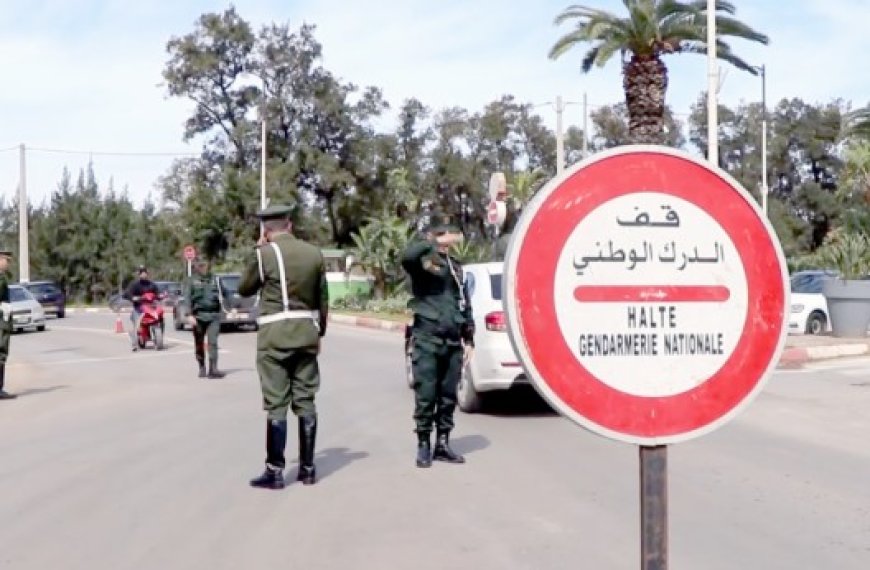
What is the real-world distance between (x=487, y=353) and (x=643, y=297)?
9176 millimetres

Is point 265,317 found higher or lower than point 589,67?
lower

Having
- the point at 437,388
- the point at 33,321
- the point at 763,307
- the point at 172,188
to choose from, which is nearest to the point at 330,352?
the point at 437,388

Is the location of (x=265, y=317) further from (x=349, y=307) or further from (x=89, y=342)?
(x=349, y=307)

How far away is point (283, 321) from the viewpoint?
7.68 m

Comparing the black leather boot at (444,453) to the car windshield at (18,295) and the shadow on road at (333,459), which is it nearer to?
the shadow on road at (333,459)

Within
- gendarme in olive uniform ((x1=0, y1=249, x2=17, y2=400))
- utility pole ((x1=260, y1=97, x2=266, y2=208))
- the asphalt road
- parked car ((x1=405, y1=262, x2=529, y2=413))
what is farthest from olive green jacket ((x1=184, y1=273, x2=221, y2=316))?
utility pole ((x1=260, y1=97, x2=266, y2=208))

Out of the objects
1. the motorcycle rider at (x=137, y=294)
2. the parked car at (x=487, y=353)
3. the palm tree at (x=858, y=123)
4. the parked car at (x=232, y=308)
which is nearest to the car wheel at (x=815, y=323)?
the palm tree at (x=858, y=123)

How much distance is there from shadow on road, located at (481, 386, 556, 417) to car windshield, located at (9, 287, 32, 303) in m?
23.7

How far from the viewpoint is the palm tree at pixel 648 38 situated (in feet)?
89.7

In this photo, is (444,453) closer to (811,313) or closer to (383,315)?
(811,313)

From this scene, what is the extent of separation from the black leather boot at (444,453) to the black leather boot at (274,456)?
4.81ft

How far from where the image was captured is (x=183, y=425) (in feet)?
37.3

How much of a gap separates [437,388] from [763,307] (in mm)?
6314

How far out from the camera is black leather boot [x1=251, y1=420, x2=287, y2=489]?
770cm
